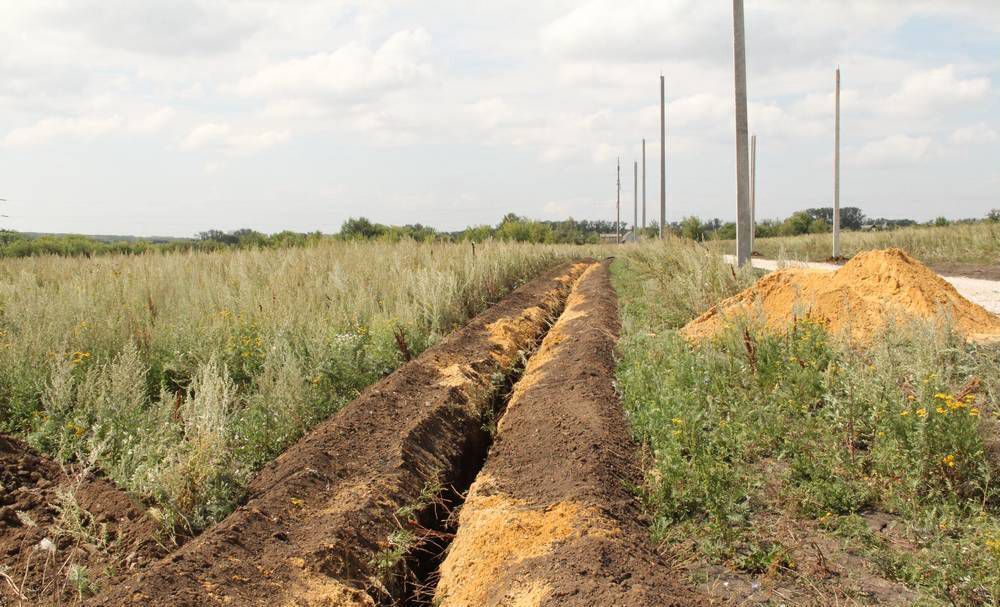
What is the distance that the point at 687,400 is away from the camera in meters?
5.29

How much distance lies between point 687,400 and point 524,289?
1156 centimetres

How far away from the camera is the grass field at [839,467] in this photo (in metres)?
3.25

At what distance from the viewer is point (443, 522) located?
4.90m

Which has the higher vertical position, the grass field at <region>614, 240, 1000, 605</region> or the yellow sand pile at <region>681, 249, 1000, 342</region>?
the yellow sand pile at <region>681, 249, 1000, 342</region>

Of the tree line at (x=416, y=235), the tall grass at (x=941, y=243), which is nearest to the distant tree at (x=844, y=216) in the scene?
the tree line at (x=416, y=235)

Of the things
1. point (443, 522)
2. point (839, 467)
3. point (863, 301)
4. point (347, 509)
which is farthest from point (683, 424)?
point (863, 301)

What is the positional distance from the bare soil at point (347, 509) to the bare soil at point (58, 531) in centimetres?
36

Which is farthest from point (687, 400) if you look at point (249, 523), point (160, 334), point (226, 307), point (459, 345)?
point (226, 307)

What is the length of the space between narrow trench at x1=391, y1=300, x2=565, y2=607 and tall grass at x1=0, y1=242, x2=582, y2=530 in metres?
1.21

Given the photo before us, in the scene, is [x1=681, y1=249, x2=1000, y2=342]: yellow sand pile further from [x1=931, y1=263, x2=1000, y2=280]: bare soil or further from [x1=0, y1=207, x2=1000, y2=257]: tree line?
[x1=931, y1=263, x2=1000, y2=280]: bare soil

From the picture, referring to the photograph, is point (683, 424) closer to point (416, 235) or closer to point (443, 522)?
point (443, 522)

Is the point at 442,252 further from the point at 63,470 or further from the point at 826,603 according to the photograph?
the point at 826,603

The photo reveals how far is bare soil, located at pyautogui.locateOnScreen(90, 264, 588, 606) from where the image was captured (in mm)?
3377

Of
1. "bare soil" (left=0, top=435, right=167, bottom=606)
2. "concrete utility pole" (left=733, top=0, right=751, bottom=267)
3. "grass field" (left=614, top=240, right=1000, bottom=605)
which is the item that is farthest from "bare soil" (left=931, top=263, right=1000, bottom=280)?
"bare soil" (left=0, top=435, right=167, bottom=606)
